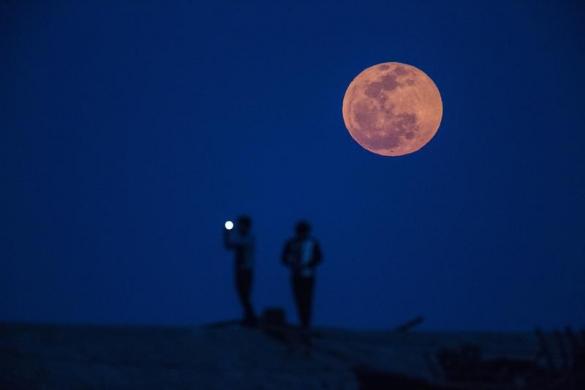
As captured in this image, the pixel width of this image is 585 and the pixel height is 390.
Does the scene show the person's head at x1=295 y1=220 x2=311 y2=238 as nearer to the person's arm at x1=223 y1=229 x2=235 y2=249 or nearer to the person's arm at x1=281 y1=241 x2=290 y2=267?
the person's arm at x1=281 y1=241 x2=290 y2=267

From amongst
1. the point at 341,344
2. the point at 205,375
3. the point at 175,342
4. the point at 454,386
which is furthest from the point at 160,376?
the point at 454,386

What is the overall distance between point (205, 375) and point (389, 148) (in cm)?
1401

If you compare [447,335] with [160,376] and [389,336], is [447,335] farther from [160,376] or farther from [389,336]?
[160,376]

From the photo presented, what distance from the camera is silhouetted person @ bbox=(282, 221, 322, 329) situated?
991 cm

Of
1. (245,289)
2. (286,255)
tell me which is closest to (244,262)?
(245,289)

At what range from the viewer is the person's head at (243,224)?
34.1 feet

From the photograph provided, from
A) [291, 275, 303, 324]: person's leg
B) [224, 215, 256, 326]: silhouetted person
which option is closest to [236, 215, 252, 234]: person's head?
[224, 215, 256, 326]: silhouetted person

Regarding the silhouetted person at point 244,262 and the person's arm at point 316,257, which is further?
the silhouetted person at point 244,262

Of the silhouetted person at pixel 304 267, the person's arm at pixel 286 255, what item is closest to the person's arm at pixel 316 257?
the silhouetted person at pixel 304 267

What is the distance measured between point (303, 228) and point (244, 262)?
1.08 m

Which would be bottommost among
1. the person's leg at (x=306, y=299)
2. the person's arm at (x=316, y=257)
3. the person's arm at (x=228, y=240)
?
the person's leg at (x=306, y=299)

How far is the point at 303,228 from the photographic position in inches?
399

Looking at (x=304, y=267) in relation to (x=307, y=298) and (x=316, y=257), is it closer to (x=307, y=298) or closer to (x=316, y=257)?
(x=316, y=257)

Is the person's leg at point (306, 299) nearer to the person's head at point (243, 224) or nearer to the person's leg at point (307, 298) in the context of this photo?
the person's leg at point (307, 298)
